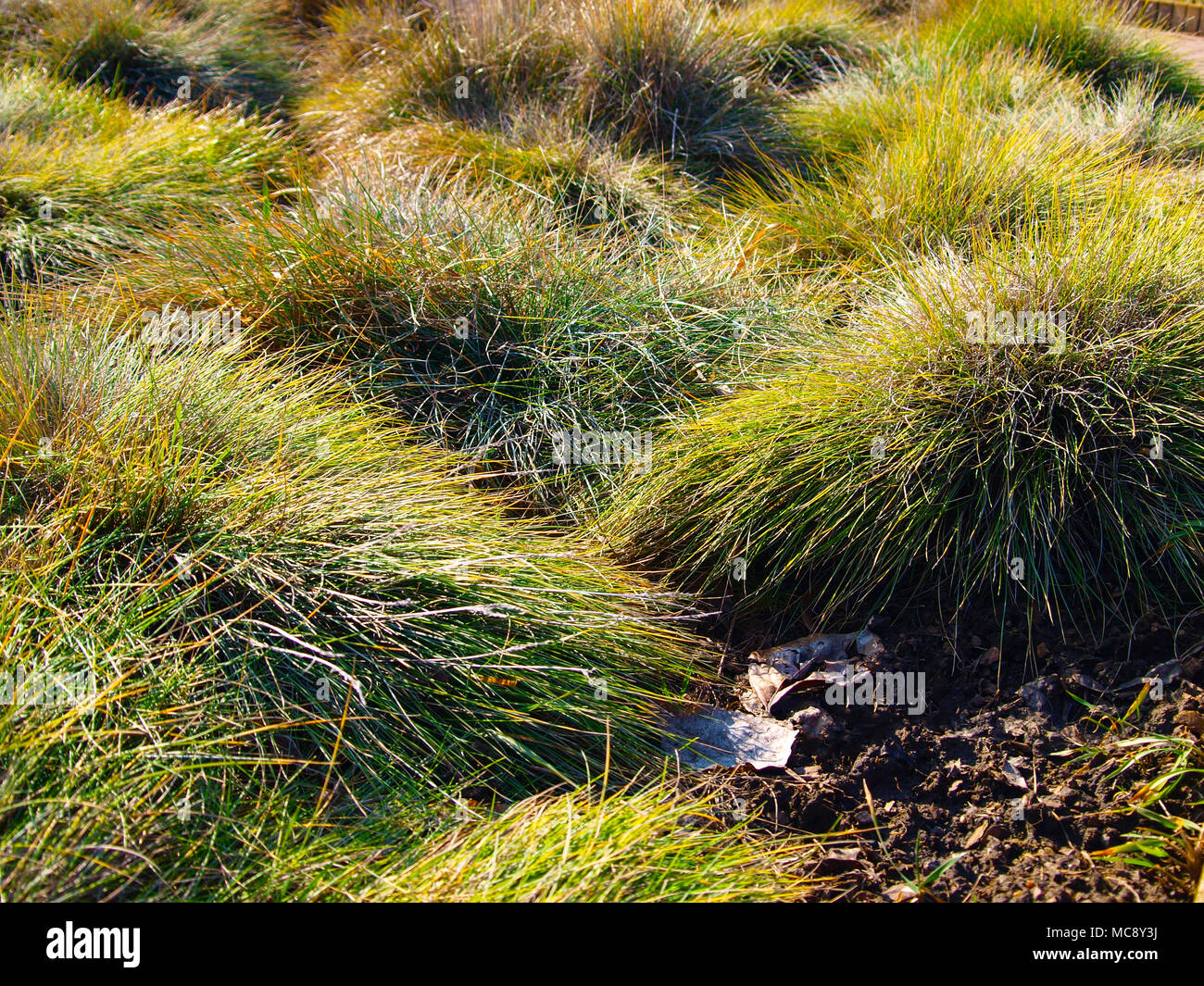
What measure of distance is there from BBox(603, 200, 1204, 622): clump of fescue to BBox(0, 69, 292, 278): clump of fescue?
256 centimetres

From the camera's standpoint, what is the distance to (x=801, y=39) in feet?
22.0

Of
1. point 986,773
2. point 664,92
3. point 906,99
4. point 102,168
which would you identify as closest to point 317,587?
point 986,773

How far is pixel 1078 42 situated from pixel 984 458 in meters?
5.15

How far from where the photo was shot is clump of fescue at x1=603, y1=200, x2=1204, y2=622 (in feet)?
9.22

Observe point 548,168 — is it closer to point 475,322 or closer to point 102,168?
point 475,322

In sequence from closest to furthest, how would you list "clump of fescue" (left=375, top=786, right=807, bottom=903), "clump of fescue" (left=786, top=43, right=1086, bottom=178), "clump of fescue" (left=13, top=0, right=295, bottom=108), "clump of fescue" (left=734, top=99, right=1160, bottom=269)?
"clump of fescue" (left=375, top=786, right=807, bottom=903) → "clump of fescue" (left=734, top=99, right=1160, bottom=269) → "clump of fescue" (left=786, top=43, right=1086, bottom=178) → "clump of fescue" (left=13, top=0, right=295, bottom=108)

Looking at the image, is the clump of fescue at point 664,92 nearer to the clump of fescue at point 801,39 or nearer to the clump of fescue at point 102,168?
the clump of fescue at point 801,39

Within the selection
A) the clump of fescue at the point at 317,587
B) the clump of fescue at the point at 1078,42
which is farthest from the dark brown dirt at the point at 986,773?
the clump of fescue at the point at 1078,42

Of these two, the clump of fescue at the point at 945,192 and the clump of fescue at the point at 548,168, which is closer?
the clump of fescue at the point at 945,192

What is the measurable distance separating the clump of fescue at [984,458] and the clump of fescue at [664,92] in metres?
2.45

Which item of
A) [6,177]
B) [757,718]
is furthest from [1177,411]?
[6,177]

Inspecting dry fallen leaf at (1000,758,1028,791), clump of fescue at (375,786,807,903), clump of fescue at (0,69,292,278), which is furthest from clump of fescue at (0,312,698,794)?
clump of fescue at (0,69,292,278)

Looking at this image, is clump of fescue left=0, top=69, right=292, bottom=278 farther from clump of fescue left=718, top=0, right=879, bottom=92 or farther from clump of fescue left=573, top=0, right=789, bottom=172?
clump of fescue left=718, top=0, right=879, bottom=92

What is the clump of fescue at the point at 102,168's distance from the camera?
14.3 feet
